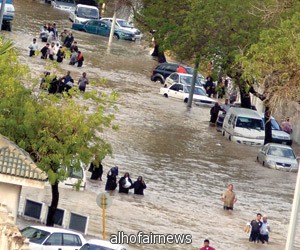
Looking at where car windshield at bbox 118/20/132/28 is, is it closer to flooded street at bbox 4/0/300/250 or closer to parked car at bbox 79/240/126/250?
flooded street at bbox 4/0/300/250

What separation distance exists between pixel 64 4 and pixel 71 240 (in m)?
71.1

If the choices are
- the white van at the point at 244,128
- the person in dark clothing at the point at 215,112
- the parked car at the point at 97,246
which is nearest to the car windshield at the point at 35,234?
the parked car at the point at 97,246

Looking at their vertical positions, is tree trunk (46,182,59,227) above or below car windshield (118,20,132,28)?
above

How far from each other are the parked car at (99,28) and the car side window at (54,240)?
192 feet

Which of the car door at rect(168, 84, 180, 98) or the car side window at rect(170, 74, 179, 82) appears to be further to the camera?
the car side window at rect(170, 74, 179, 82)

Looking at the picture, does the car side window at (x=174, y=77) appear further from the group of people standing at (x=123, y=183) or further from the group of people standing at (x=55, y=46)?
the group of people standing at (x=123, y=183)

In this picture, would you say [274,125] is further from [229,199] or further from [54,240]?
[54,240]

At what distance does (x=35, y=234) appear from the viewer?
3033 cm

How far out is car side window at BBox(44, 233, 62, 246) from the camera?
30.0 metres

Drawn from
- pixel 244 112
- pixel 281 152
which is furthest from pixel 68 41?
pixel 281 152

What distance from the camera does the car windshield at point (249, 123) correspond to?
192ft

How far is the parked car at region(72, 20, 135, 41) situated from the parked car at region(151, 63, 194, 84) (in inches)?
569

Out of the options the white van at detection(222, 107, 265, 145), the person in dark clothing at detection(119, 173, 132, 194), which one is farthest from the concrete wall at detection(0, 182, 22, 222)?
the white van at detection(222, 107, 265, 145)

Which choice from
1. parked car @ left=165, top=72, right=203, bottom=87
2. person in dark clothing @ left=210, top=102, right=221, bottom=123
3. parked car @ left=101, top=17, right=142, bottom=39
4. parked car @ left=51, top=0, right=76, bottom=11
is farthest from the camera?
parked car @ left=51, top=0, right=76, bottom=11
